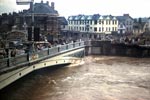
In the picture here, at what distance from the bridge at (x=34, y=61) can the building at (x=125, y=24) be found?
23520mm

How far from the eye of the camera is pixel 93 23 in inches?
1818

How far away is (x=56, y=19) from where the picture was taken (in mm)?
31047

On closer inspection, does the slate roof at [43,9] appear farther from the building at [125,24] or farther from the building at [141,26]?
the building at [125,24]

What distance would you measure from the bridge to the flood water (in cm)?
96

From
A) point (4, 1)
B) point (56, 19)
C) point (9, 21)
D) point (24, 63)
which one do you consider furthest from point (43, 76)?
point (56, 19)

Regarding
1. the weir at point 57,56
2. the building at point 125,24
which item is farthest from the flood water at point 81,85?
the building at point 125,24

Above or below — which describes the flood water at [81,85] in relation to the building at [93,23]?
below

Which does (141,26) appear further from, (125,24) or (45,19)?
(45,19)

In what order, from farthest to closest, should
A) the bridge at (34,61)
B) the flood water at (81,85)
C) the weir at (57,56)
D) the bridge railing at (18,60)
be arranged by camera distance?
the flood water at (81,85)
the bridge railing at (18,60)
the weir at (57,56)
the bridge at (34,61)

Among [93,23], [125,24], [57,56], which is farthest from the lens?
[93,23]

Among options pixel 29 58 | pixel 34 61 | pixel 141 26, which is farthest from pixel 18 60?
pixel 141 26

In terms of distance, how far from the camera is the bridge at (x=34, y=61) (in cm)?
1119

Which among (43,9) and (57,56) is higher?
(43,9)

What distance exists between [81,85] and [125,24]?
31.5 meters
